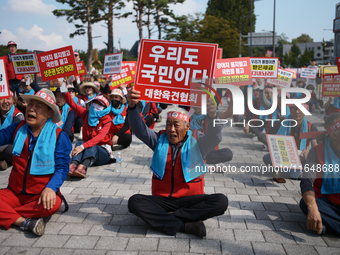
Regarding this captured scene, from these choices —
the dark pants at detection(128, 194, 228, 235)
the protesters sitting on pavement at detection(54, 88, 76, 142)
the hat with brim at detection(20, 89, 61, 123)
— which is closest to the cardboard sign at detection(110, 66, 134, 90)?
the protesters sitting on pavement at detection(54, 88, 76, 142)

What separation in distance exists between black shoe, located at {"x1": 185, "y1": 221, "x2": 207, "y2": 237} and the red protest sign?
4.64 m

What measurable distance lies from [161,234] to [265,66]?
624cm

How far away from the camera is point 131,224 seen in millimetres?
3670

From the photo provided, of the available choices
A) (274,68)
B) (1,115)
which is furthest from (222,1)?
(1,115)

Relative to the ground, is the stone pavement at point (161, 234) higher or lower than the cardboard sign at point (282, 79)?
lower

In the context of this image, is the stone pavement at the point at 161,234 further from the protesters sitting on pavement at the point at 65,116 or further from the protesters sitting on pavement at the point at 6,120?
the protesters sitting on pavement at the point at 65,116

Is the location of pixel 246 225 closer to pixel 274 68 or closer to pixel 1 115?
pixel 1 115

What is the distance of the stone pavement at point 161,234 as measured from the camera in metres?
3.11

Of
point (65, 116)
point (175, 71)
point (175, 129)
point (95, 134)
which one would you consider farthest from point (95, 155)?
point (175, 71)

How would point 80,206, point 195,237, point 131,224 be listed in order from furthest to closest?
point 80,206
point 131,224
point 195,237

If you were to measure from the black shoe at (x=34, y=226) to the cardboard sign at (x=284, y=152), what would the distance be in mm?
3531

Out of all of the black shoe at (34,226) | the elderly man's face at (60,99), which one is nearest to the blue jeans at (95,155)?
the elderly man's face at (60,99)

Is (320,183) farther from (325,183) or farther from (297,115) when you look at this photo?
(297,115)

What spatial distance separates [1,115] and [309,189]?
17.7 ft
